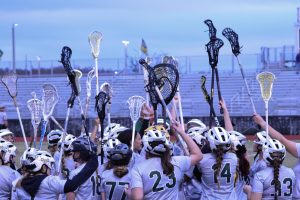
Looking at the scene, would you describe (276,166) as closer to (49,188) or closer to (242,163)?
(242,163)

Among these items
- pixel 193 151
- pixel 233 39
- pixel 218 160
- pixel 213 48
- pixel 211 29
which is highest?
pixel 211 29

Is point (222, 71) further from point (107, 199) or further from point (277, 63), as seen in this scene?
point (107, 199)

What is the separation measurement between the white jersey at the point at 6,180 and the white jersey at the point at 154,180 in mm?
1383

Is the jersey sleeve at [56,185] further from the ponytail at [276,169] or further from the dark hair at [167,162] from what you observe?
the ponytail at [276,169]

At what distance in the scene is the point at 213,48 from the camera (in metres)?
9.63

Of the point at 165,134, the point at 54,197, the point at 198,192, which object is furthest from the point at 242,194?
the point at 54,197

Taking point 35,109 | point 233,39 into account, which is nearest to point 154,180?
point 233,39

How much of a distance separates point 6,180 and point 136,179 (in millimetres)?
1463

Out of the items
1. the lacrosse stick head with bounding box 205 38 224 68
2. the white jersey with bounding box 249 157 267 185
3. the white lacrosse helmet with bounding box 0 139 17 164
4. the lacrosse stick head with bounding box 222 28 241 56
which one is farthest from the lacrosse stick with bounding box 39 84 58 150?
the white jersey with bounding box 249 157 267 185

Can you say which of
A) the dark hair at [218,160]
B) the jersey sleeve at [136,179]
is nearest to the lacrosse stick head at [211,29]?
the dark hair at [218,160]

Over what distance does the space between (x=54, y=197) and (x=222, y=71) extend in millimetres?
31666

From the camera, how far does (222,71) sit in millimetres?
38906

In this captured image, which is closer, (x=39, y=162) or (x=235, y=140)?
(x=39, y=162)

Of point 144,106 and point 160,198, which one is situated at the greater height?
point 144,106
